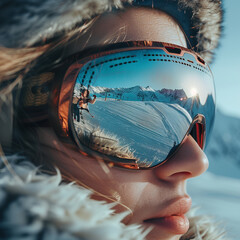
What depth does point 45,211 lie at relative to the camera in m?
0.50

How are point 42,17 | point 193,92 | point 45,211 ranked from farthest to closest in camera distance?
point 193,92
point 42,17
point 45,211

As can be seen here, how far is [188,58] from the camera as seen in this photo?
0.83 meters

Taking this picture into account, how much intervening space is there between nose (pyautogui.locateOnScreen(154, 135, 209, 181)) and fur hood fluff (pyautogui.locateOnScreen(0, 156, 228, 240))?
0.22 metres

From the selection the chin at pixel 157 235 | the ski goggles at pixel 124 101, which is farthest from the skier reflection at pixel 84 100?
the chin at pixel 157 235

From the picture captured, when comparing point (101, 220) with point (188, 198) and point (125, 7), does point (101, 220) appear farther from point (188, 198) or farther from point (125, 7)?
point (125, 7)

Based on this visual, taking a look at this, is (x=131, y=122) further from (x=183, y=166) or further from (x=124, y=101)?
(x=183, y=166)

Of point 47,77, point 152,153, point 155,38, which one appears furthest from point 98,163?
point 155,38

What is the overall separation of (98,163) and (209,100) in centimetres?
44

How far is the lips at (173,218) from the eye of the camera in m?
0.80

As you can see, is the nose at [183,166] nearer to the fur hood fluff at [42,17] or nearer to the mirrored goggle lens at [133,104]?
the mirrored goggle lens at [133,104]

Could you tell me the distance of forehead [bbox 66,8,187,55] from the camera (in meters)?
0.72

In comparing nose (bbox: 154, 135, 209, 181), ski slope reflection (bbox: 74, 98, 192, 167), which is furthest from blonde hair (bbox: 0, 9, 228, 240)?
nose (bbox: 154, 135, 209, 181)

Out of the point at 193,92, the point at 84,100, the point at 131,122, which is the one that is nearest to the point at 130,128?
the point at 131,122

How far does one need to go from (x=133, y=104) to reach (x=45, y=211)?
341 millimetres
